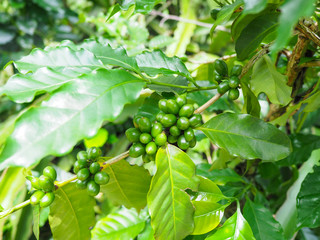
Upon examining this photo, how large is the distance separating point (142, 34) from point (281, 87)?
2.47 ft

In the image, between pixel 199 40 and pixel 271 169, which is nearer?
A: pixel 271 169

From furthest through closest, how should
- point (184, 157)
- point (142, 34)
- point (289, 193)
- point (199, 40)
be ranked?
point (199, 40) → point (142, 34) → point (289, 193) → point (184, 157)

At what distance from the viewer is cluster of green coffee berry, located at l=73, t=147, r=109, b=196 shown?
15.7 inches

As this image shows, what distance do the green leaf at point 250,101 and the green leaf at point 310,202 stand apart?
19 centimetres

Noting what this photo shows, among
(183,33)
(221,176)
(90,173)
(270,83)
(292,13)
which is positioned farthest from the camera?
(183,33)

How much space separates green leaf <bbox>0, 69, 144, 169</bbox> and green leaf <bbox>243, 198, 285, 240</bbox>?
0.39 metres

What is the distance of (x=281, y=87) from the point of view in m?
0.53

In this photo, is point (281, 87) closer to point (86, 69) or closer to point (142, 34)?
point (86, 69)

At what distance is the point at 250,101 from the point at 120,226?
1.51 feet

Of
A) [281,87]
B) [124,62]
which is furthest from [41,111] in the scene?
→ [281,87]

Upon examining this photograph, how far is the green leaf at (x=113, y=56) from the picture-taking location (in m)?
0.44

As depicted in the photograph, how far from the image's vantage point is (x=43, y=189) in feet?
1.32

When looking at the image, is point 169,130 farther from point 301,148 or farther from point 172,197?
point 301,148

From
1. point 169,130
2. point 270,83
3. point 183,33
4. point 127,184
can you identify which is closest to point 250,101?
point 270,83
